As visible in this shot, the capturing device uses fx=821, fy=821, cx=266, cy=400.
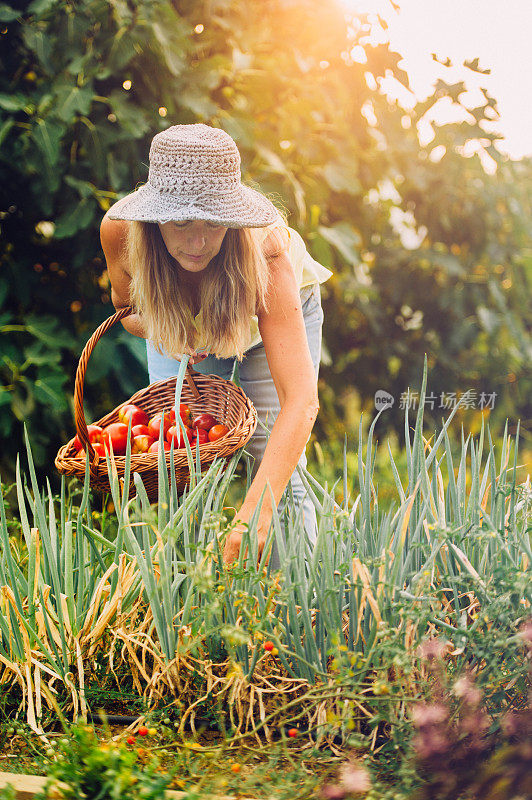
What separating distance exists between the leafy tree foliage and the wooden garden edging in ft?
4.86

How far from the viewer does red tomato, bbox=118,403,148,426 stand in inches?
74.4

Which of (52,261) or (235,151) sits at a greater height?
(235,151)

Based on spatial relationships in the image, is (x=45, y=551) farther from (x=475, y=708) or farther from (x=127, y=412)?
(x=475, y=708)

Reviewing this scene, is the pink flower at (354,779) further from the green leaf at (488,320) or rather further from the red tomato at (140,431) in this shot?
the green leaf at (488,320)

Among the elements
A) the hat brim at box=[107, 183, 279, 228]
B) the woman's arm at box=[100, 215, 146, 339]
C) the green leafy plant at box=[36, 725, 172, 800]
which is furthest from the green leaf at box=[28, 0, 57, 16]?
the green leafy plant at box=[36, 725, 172, 800]

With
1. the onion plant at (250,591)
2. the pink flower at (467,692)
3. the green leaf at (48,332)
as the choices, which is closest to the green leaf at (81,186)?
the green leaf at (48,332)

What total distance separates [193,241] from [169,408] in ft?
1.87

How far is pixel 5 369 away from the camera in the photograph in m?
2.60

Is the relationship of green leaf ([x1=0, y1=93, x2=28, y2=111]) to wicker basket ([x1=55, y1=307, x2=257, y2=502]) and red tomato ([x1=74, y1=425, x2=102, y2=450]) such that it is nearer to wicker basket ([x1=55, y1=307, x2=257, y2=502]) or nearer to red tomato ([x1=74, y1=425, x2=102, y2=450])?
wicker basket ([x1=55, y1=307, x2=257, y2=502])

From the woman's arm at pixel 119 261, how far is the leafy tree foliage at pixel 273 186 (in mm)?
631

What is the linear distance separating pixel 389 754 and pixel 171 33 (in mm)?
2210

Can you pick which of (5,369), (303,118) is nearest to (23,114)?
(5,369)

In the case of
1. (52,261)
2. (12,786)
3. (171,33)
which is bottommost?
(12,786)

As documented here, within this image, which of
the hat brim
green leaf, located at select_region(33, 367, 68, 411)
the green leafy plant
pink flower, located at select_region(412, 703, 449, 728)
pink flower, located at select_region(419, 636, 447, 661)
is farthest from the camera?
green leaf, located at select_region(33, 367, 68, 411)
